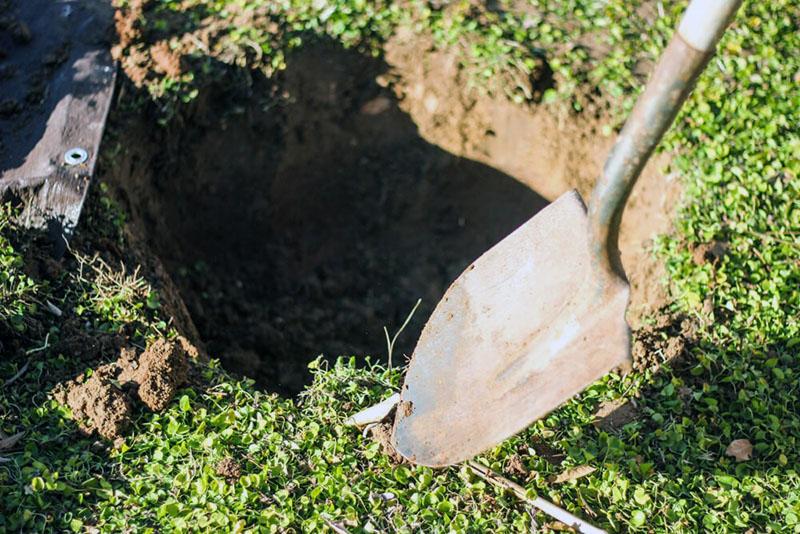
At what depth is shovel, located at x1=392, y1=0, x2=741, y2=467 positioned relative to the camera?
2.86 meters

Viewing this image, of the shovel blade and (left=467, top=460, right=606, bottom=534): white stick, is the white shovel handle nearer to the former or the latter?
the shovel blade

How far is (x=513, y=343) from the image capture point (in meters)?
3.37

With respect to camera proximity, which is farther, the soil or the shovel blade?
the soil

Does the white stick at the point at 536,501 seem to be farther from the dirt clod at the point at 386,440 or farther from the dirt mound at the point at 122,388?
the dirt mound at the point at 122,388

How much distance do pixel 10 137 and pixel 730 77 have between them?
12.6 ft

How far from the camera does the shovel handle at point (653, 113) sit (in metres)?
2.73

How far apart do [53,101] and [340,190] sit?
1717mm

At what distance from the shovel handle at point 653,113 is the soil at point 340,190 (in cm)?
162

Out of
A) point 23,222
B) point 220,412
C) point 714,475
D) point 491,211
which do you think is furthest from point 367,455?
point 491,211

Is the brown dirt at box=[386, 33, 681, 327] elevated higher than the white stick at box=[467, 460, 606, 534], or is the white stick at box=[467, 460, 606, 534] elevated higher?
the brown dirt at box=[386, 33, 681, 327]

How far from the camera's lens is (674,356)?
3.96 meters

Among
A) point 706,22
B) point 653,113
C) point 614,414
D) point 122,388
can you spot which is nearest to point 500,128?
point 614,414

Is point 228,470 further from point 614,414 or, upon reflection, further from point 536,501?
point 614,414

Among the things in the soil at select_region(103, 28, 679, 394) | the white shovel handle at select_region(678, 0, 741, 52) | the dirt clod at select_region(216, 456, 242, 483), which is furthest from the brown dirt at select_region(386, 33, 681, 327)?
the dirt clod at select_region(216, 456, 242, 483)
